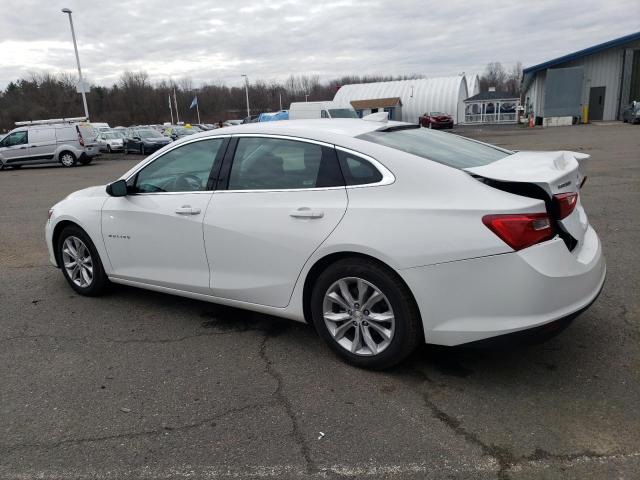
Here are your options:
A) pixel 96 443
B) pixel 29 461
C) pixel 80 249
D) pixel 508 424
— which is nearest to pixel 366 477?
pixel 508 424

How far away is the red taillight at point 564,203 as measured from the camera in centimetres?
298

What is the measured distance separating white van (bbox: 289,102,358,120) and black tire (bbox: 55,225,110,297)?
1763 centimetres

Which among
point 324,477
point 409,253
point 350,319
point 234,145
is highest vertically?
point 234,145

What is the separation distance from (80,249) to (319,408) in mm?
3146

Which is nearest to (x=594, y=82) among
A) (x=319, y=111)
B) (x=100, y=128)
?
(x=319, y=111)

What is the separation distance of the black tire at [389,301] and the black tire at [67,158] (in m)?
22.1

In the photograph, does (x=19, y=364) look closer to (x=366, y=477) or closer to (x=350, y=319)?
(x=350, y=319)

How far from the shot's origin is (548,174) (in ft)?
10.1

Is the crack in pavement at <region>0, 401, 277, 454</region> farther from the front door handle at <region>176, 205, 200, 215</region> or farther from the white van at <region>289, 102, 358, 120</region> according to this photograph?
the white van at <region>289, 102, 358, 120</region>

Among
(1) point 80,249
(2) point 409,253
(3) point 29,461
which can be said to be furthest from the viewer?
(1) point 80,249

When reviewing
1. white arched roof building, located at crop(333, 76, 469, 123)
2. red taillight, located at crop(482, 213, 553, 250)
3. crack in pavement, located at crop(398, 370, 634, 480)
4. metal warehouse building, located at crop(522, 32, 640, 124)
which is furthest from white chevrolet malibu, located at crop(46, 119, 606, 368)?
white arched roof building, located at crop(333, 76, 469, 123)

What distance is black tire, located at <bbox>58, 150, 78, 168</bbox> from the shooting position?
2253 centimetres

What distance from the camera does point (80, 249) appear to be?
5027mm

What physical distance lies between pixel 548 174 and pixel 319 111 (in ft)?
65.0
